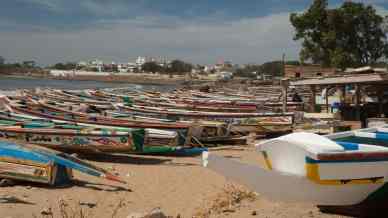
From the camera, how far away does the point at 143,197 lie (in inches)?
344

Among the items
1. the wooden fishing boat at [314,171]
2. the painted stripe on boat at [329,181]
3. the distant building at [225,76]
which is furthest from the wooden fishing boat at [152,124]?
the distant building at [225,76]

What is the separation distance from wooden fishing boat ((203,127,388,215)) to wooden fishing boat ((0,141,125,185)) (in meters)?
3.62

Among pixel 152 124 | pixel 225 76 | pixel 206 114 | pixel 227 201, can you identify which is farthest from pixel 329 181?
pixel 225 76

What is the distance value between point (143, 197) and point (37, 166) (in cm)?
207

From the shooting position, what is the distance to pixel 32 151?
9086 millimetres

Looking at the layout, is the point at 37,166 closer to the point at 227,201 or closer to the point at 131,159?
the point at 227,201

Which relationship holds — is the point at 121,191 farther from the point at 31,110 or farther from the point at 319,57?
the point at 319,57

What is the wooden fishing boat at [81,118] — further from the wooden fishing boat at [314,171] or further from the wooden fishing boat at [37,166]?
the wooden fishing boat at [314,171]

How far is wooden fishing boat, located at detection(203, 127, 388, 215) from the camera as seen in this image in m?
5.61

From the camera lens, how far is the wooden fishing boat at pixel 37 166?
29.0 feet

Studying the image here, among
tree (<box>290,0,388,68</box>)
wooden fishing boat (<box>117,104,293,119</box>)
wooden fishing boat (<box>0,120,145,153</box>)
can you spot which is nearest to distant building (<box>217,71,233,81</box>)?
tree (<box>290,0,388,68</box>)

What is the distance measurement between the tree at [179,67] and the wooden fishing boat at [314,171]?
159 metres

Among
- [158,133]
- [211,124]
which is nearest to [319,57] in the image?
[211,124]

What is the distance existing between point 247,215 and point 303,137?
1594mm
